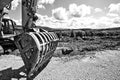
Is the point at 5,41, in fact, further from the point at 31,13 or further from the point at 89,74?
the point at 89,74

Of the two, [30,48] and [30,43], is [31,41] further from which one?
[30,48]

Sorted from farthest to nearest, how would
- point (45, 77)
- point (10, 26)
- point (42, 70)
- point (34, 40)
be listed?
point (10, 26) → point (42, 70) → point (45, 77) → point (34, 40)

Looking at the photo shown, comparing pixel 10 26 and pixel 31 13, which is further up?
pixel 31 13

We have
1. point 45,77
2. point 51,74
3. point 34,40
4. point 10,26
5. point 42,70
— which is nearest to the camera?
point 34,40

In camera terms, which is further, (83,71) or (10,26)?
(10,26)

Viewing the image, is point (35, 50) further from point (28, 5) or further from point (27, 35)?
point (28, 5)

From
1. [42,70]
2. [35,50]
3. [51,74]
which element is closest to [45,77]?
[51,74]

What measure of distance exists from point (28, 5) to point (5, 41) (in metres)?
2.77

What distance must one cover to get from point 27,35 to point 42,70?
205cm

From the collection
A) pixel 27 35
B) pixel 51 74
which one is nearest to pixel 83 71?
pixel 51 74

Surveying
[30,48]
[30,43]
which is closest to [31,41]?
[30,43]

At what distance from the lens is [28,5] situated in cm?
438

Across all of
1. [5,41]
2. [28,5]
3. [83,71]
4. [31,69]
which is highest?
[28,5]

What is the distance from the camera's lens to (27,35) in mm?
3514
